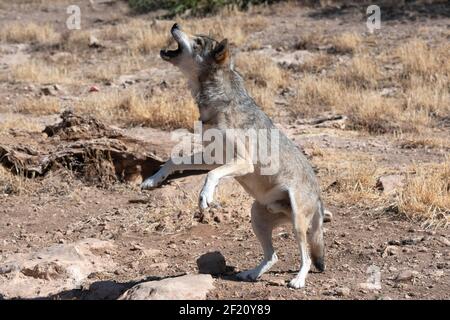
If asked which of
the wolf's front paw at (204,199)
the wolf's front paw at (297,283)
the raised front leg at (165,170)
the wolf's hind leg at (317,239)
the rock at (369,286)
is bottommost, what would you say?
the rock at (369,286)

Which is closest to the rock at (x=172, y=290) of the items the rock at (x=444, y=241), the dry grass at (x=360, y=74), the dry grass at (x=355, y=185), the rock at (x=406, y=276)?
the rock at (x=406, y=276)

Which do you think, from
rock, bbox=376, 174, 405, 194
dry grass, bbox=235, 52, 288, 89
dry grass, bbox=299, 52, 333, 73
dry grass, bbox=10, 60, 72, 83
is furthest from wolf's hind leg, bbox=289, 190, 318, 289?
dry grass, bbox=10, 60, 72, 83

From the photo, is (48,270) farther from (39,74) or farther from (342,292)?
(39,74)

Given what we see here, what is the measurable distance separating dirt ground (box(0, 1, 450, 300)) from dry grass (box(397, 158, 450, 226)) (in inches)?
3.7

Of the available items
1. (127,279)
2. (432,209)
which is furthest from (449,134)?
(127,279)

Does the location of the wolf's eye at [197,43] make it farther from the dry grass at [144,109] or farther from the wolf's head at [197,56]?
the dry grass at [144,109]

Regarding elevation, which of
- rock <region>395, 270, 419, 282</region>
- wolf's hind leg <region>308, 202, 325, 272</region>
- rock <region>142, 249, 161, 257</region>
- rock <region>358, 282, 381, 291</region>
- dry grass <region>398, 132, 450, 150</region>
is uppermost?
wolf's hind leg <region>308, 202, 325, 272</region>

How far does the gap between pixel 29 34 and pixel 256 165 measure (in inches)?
616

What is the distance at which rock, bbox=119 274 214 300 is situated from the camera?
5.65 metres

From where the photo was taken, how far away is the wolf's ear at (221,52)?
21.5 feet

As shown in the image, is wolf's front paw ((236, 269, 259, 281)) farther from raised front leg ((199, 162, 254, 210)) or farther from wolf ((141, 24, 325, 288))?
raised front leg ((199, 162, 254, 210))

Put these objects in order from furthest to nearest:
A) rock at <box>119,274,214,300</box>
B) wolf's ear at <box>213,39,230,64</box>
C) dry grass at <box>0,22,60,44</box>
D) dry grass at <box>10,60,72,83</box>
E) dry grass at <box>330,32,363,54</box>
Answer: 1. dry grass at <box>0,22,60,44</box>
2. dry grass at <box>330,32,363,54</box>
3. dry grass at <box>10,60,72,83</box>
4. wolf's ear at <box>213,39,230,64</box>
5. rock at <box>119,274,214,300</box>

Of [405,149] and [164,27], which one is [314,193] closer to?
[405,149]

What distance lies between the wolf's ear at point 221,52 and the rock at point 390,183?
3.12 m
